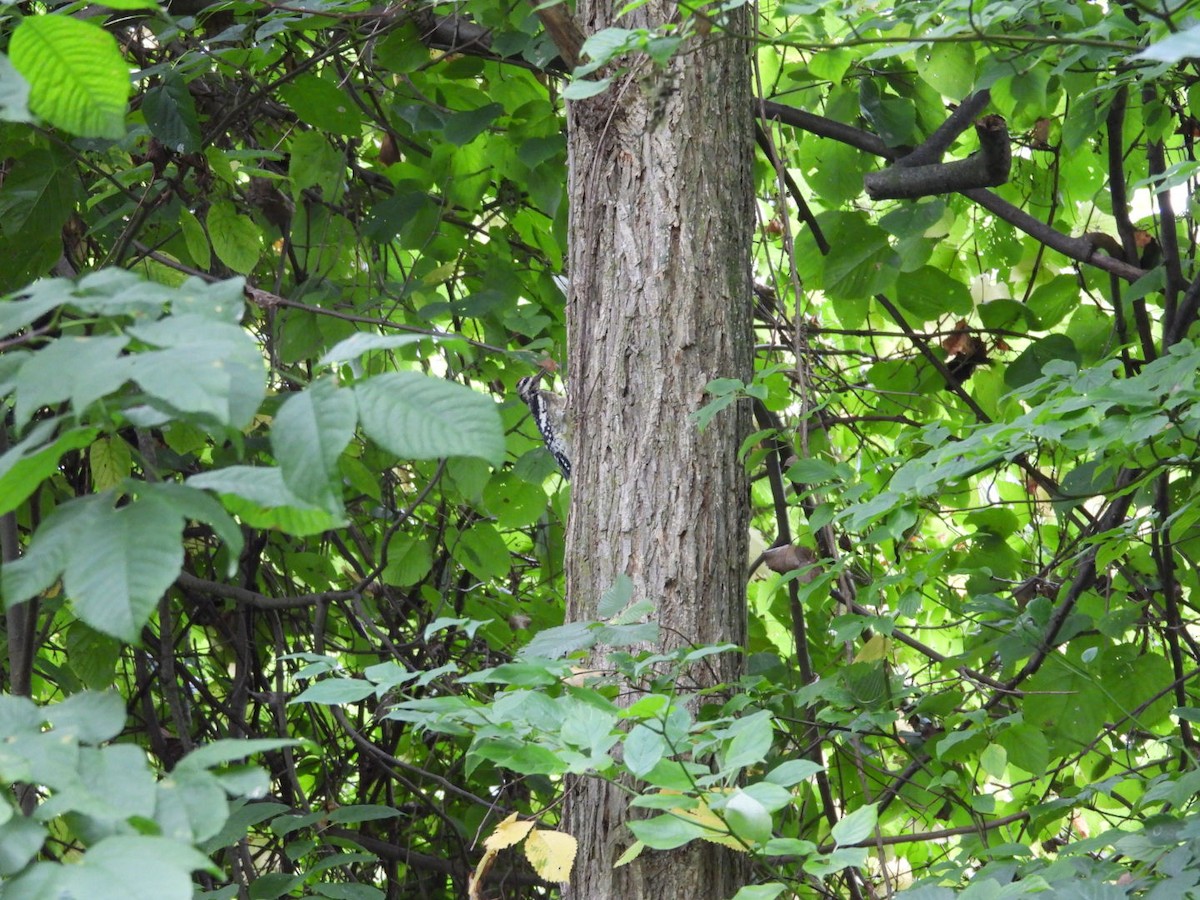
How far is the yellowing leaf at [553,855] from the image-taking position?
134 cm

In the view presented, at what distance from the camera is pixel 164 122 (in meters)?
2.06

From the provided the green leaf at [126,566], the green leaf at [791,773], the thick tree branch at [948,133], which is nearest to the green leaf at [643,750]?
the green leaf at [791,773]

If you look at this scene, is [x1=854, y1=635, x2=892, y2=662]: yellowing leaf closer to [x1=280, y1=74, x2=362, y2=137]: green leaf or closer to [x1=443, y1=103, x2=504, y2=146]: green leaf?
[x1=443, y1=103, x2=504, y2=146]: green leaf

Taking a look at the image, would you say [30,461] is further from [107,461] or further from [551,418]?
[551,418]

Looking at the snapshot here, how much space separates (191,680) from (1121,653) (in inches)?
78.2

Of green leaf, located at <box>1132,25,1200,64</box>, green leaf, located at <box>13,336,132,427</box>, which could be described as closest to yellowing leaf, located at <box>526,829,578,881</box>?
green leaf, located at <box>13,336,132,427</box>

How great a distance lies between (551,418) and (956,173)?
0.97 meters

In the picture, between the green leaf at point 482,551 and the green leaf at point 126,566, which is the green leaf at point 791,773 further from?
the green leaf at point 482,551

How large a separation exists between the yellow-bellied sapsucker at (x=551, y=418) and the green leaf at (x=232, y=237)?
667 mm

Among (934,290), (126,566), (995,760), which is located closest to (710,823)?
(126,566)

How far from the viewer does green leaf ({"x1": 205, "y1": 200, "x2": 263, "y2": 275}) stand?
2.30 m

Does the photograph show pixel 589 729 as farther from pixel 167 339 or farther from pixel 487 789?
pixel 487 789

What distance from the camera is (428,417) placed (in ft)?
2.12

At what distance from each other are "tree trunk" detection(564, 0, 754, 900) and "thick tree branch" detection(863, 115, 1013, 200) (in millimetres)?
491
